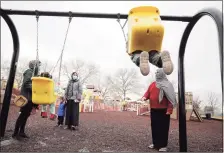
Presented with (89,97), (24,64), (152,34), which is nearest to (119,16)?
(152,34)

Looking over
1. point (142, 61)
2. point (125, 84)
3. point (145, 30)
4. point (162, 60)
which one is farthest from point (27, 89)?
point (125, 84)

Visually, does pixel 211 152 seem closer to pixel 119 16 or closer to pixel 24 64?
pixel 119 16

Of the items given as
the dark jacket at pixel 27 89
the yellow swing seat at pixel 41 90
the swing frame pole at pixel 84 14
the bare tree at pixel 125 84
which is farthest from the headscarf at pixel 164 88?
the bare tree at pixel 125 84

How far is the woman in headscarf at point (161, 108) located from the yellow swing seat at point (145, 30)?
125 centimetres

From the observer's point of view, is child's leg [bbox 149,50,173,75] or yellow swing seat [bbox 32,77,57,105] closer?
child's leg [bbox 149,50,173,75]

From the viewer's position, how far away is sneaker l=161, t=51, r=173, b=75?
3.47 m

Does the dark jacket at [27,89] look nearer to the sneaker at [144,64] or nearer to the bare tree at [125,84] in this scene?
the sneaker at [144,64]

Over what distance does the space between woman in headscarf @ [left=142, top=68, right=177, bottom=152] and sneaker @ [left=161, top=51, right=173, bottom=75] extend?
4.61ft

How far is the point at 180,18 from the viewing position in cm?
478

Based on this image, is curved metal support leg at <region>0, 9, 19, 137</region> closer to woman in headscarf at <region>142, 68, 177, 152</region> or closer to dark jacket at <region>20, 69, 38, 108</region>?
dark jacket at <region>20, 69, 38, 108</region>

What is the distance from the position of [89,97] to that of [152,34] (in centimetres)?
1354

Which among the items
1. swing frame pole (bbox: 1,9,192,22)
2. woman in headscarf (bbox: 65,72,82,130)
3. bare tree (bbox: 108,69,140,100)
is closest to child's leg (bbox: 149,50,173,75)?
swing frame pole (bbox: 1,9,192,22)

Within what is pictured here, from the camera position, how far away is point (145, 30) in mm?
3668

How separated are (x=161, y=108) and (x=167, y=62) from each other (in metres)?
1.68
